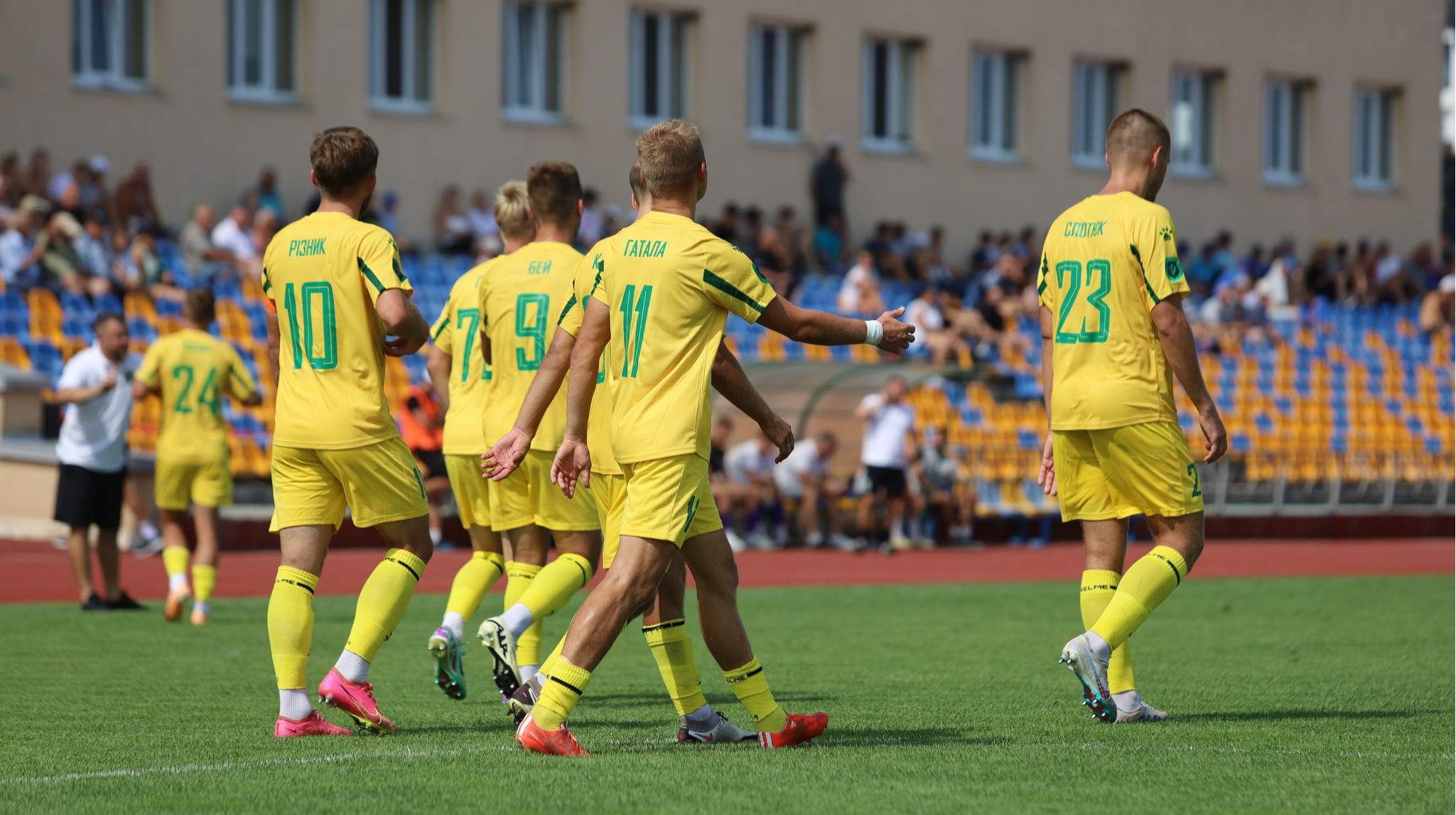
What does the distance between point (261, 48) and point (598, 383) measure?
64.8ft

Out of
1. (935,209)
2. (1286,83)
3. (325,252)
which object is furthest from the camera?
(1286,83)

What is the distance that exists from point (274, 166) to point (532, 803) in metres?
21.0

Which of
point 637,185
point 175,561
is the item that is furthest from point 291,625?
point 175,561

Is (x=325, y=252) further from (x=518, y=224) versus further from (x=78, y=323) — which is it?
(x=78, y=323)

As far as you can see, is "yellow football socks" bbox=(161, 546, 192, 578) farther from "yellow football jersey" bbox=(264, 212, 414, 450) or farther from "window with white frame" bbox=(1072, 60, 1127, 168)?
"window with white frame" bbox=(1072, 60, 1127, 168)

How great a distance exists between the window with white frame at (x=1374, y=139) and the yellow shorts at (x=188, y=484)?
3135cm

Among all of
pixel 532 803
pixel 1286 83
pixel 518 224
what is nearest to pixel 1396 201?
pixel 1286 83

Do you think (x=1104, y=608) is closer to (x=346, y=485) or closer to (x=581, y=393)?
(x=581, y=393)

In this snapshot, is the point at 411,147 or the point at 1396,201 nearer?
the point at 411,147

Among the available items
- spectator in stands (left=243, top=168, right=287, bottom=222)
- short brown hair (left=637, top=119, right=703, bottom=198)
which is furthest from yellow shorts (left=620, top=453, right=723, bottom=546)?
spectator in stands (left=243, top=168, right=287, bottom=222)

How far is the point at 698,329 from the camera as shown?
606 cm

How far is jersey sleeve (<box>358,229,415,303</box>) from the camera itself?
6.66 meters

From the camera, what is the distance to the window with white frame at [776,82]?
98.5ft

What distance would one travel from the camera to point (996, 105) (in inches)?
1300
